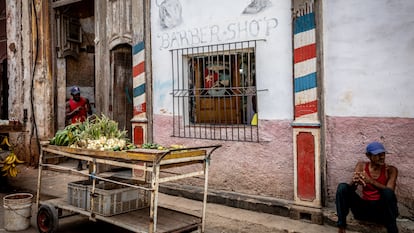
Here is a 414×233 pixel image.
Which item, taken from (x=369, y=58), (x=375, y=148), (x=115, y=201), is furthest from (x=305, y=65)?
(x=115, y=201)

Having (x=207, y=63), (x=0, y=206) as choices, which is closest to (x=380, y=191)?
(x=207, y=63)

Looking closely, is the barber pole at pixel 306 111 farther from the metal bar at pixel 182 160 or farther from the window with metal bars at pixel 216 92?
the metal bar at pixel 182 160

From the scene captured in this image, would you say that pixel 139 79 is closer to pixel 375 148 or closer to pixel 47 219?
pixel 47 219

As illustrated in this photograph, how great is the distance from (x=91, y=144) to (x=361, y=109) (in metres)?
3.43

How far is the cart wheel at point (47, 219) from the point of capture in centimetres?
470

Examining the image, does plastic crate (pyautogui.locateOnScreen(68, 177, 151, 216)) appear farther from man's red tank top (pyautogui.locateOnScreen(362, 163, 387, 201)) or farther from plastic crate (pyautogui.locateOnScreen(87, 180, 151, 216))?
man's red tank top (pyautogui.locateOnScreen(362, 163, 387, 201))

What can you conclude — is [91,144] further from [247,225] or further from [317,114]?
[317,114]

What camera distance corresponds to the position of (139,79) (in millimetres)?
7266

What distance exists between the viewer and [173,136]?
6758 mm

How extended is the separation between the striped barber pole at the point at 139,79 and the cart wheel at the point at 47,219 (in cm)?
282

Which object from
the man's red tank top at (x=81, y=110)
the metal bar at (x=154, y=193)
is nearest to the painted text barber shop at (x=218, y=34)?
the metal bar at (x=154, y=193)

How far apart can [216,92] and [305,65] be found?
1639 millimetres

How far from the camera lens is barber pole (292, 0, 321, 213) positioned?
508cm

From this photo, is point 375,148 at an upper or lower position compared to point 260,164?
upper
